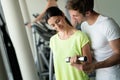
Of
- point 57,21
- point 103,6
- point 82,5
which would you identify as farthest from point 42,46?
point 82,5

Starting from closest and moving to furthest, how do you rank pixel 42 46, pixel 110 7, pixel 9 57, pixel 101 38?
pixel 9 57 < pixel 101 38 < pixel 42 46 < pixel 110 7

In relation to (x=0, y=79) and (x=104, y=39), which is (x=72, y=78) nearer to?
(x=104, y=39)

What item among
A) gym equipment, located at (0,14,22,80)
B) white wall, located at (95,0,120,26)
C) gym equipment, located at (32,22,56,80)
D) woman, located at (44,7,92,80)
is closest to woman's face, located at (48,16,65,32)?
woman, located at (44,7,92,80)

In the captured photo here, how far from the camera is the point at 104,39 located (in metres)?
1.50

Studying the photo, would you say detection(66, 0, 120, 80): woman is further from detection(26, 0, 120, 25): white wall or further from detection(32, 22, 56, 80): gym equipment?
detection(26, 0, 120, 25): white wall

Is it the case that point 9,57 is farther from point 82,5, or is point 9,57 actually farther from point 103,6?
point 103,6

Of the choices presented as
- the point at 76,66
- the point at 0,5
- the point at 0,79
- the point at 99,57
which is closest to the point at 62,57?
the point at 76,66

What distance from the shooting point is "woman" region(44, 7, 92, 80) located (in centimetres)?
153

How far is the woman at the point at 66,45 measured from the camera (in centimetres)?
153

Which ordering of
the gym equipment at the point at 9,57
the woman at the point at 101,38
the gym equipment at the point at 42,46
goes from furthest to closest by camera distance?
the gym equipment at the point at 42,46, the woman at the point at 101,38, the gym equipment at the point at 9,57

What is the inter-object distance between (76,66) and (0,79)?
449 millimetres

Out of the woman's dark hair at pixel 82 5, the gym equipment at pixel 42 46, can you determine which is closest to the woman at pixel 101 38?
the woman's dark hair at pixel 82 5

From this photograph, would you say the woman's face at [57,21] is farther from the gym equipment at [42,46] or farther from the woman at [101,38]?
the gym equipment at [42,46]

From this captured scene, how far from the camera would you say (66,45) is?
155 cm
